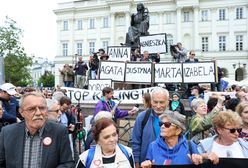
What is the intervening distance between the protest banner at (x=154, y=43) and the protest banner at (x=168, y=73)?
6.00 feet

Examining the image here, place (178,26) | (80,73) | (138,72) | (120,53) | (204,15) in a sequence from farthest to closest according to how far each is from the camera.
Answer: (178,26) < (204,15) < (80,73) < (120,53) < (138,72)

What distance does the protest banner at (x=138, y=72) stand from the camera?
10.5 metres

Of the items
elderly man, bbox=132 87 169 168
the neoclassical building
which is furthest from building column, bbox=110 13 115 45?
elderly man, bbox=132 87 169 168

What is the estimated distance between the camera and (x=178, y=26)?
54.9m

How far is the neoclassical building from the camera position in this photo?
53344 mm

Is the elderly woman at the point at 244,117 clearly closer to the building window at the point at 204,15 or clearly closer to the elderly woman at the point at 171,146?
the elderly woman at the point at 171,146

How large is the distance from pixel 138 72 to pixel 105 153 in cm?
768

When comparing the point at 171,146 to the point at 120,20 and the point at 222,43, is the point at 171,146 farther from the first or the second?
the point at 120,20

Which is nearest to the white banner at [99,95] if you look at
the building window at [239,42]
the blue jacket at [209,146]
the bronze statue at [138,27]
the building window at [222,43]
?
the bronze statue at [138,27]

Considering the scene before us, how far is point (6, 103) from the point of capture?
600 cm

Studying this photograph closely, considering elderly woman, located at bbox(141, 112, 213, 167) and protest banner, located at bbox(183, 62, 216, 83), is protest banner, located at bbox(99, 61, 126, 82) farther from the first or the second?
elderly woman, located at bbox(141, 112, 213, 167)

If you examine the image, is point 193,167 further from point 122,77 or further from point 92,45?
point 92,45

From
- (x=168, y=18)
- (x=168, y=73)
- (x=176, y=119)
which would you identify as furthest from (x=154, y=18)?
(x=176, y=119)

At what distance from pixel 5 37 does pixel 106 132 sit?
120 feet
